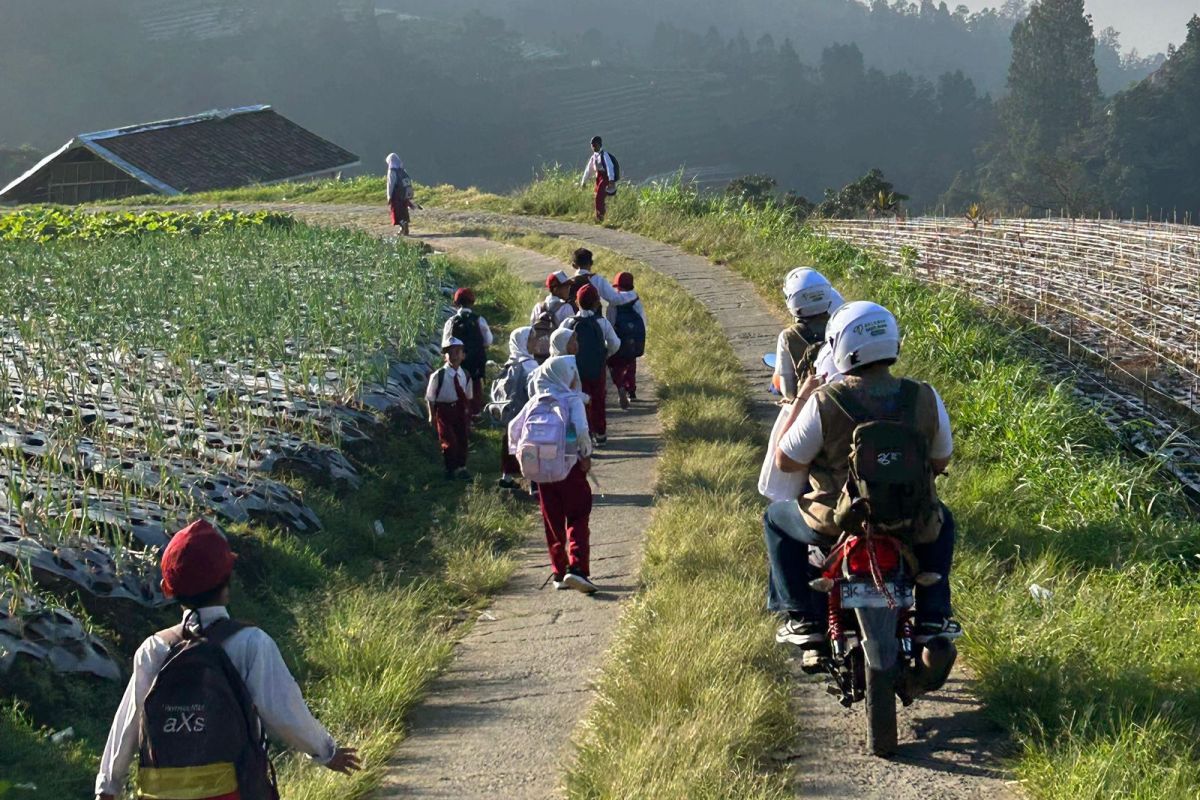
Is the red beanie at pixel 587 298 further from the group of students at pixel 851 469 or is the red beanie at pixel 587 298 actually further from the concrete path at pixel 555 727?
the group of students at pixel 851 469

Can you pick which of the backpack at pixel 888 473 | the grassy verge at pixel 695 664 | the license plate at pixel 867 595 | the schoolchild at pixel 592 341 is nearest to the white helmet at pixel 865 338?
the backpack at pixel 888 473

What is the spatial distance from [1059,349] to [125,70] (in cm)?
9162

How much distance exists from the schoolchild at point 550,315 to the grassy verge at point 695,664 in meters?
1.22

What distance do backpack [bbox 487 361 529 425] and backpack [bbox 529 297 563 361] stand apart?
700mm

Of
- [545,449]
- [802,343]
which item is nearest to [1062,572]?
[802,343]

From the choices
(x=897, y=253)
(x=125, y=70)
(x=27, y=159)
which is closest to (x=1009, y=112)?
(x=27, y=159)

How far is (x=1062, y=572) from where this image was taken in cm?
690

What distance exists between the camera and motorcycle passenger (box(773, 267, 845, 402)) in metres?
7.00

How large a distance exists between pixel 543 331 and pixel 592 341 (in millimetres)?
405

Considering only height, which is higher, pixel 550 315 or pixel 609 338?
pixel 550 315

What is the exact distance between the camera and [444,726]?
5.75 m

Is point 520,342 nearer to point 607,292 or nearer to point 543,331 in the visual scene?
point 543,331

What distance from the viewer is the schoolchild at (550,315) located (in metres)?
9.95

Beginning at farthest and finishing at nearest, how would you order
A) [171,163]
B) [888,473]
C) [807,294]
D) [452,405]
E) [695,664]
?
1. [171,163]
2. [452,405]
3. [807,294]
4. [695,664]
5. [888,473]
